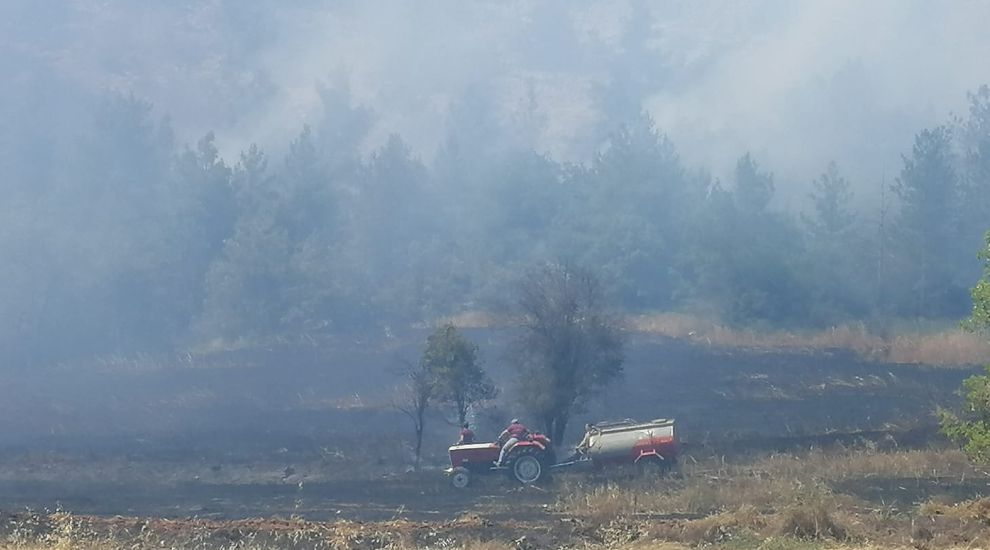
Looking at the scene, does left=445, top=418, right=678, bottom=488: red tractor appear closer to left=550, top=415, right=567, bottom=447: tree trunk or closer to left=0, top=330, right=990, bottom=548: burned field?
left=0, top=330, right=990, bottom=548: burned field

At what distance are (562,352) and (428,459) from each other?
188 inches

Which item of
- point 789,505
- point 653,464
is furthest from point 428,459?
point 789,505

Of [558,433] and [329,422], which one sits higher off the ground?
[329,422]

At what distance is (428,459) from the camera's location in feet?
98.8

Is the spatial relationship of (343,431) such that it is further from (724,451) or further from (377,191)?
(377,191)

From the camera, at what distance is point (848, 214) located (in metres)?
57.3

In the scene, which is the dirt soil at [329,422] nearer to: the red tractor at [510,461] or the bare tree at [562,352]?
the red tractor at [510,461]

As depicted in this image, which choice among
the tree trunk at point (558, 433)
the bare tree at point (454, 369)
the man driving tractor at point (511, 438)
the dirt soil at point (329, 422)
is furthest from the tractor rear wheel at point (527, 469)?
the tree trunk at point (558, 433)

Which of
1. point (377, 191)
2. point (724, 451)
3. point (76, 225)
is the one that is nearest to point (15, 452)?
point (724, 451)

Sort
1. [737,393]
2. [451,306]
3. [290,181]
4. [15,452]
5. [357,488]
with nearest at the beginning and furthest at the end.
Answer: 1. [357,488]
2. [15,452]
3. [737,393]
4. [451,306]
5. [290,181]

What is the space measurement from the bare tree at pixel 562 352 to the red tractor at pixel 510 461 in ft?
12.4

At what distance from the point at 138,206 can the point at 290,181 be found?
27.1 feet

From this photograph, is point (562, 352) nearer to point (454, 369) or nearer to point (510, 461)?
point (454, 369)

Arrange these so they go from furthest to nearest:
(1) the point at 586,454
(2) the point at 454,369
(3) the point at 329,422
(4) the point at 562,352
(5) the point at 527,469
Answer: (3) the point at 329,422 < (4) the point at 562,352 < (2) the point at 454,369 < (1) the point at 586,454 < (5) the point at 527,469
